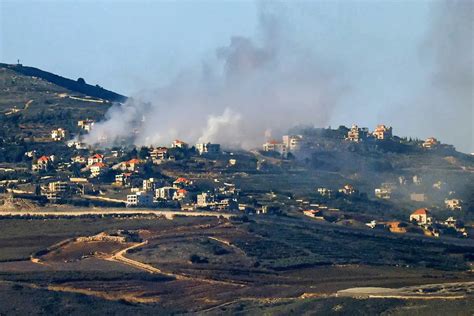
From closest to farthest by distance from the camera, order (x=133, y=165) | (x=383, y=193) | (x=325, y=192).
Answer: (x=325, y=192) < (x=133, y=165) < (x=383, y=193)

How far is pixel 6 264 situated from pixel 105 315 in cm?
1778

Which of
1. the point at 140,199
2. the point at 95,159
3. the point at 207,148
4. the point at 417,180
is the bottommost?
the point at 140,199

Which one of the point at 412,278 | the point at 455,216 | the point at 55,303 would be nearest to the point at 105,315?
the point at 55,303

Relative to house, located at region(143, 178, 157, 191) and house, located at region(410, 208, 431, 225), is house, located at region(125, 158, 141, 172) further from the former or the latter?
house, located at region(410, 208, 431, 225)

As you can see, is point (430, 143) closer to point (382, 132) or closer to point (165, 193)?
point (382, 132)

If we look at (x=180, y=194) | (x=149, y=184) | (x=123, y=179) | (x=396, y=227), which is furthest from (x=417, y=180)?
(x=123, y=179)

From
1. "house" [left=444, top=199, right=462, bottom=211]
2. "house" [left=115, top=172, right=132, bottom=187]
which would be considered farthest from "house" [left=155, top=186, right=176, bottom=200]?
"house" [left=444, top=199, right=462, bottom=211]

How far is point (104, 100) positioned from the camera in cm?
19350

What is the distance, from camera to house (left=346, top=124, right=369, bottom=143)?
573 ft

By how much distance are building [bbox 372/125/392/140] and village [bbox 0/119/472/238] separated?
6.84 meters

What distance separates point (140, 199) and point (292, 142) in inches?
1544

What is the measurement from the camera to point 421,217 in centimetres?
13538

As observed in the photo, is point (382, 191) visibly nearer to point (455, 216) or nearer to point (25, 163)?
point (455, 216)

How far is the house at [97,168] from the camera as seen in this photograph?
14325 cm
